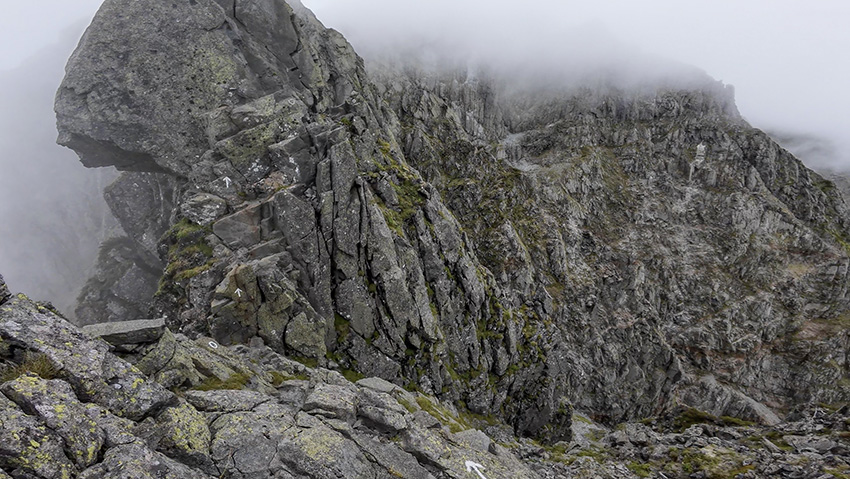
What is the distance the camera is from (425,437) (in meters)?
20.2

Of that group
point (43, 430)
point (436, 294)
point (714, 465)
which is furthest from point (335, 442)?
point (714, 465)

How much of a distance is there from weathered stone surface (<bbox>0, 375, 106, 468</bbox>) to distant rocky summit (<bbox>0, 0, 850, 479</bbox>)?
6 centimetres

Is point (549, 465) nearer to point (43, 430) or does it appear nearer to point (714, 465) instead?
point (714, 465)

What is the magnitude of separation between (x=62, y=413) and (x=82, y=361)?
2.41 meters

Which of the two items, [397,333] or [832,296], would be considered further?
[832,296]

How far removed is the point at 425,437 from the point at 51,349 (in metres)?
15.7

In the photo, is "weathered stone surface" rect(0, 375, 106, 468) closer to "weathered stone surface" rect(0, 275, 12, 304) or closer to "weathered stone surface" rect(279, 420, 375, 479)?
"weathered stone surface" rect(0, 275, 12, 304)

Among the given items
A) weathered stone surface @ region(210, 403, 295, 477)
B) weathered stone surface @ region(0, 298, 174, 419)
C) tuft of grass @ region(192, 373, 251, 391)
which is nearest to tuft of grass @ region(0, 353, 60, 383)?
weathered stone surface @ region(0, 298, 174, 419)

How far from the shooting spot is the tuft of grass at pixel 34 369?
11.5 metres

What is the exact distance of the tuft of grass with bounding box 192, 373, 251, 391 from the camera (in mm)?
18119

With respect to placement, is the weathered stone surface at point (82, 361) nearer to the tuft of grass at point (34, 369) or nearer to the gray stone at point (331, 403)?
the tuft of grass at point (34, 369)

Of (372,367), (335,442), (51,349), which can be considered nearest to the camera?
(51,349)

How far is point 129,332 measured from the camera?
1705cm

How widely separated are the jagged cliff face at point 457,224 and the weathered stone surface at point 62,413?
19.2 m
